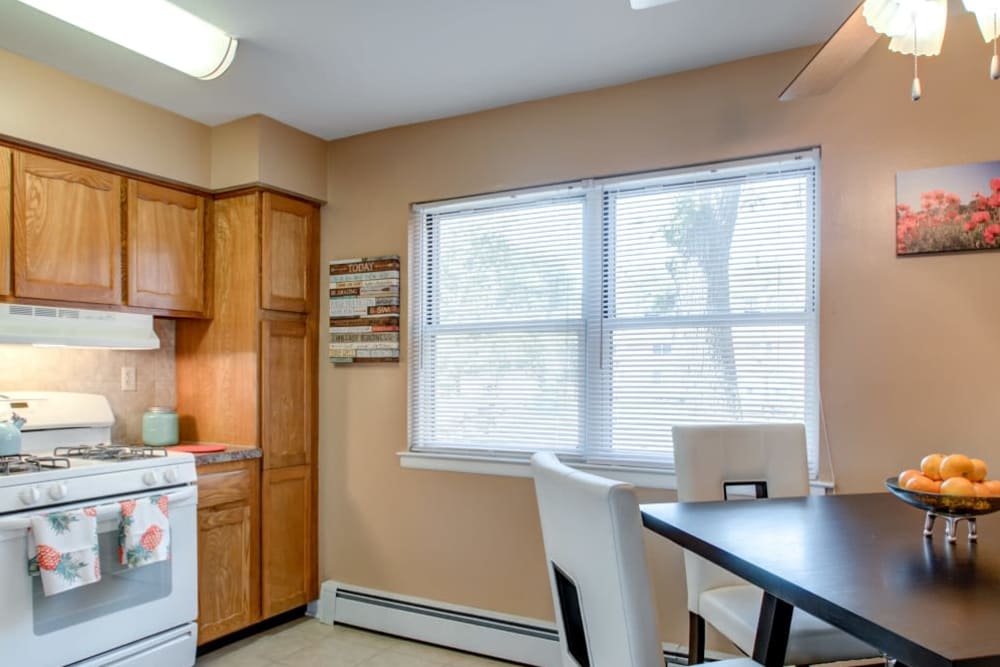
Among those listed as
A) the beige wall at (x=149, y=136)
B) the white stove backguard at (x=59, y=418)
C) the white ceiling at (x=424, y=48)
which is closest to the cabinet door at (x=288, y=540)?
the white stove backguard at (x=59, y=418)

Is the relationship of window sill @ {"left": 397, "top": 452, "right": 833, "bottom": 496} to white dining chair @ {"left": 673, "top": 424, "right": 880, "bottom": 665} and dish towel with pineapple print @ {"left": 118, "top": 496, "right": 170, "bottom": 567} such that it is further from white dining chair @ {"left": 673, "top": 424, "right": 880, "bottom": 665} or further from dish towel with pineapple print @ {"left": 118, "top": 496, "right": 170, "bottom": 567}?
dish towel with pineapple print @ {"left": 118, "top": 496, "right": 170, "bottom": 567}

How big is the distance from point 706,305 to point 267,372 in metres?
2.08

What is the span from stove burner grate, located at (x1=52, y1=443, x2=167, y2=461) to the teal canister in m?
0.19

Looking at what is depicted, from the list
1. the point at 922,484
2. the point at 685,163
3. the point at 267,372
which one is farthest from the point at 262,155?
the point at 922,484

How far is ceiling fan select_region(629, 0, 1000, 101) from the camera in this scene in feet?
4.10

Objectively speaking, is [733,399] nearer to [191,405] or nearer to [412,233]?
[412,233]

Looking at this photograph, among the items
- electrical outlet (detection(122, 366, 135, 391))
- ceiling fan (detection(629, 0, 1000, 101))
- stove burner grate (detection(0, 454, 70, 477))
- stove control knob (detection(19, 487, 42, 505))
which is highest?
ceiling fan (detection(629, 0, 1000, 101))

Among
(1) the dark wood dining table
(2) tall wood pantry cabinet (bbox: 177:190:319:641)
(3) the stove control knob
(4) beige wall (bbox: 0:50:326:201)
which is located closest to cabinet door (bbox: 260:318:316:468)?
(2) tall wood pantry cabinet (bbox: 177:190:319:641)

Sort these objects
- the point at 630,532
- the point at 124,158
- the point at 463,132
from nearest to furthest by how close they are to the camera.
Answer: the point at 630,532, the point at 124,158, the point at 463,132

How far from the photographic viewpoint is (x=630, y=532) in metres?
1.05

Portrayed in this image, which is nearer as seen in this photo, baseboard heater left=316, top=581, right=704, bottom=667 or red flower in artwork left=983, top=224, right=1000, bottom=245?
red flower in artwork left=983, top=224, right=1000, bottom=245

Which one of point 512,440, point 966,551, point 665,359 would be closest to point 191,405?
point 512,440

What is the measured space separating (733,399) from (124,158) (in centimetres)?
281

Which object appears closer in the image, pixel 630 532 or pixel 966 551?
pixel 630 532
